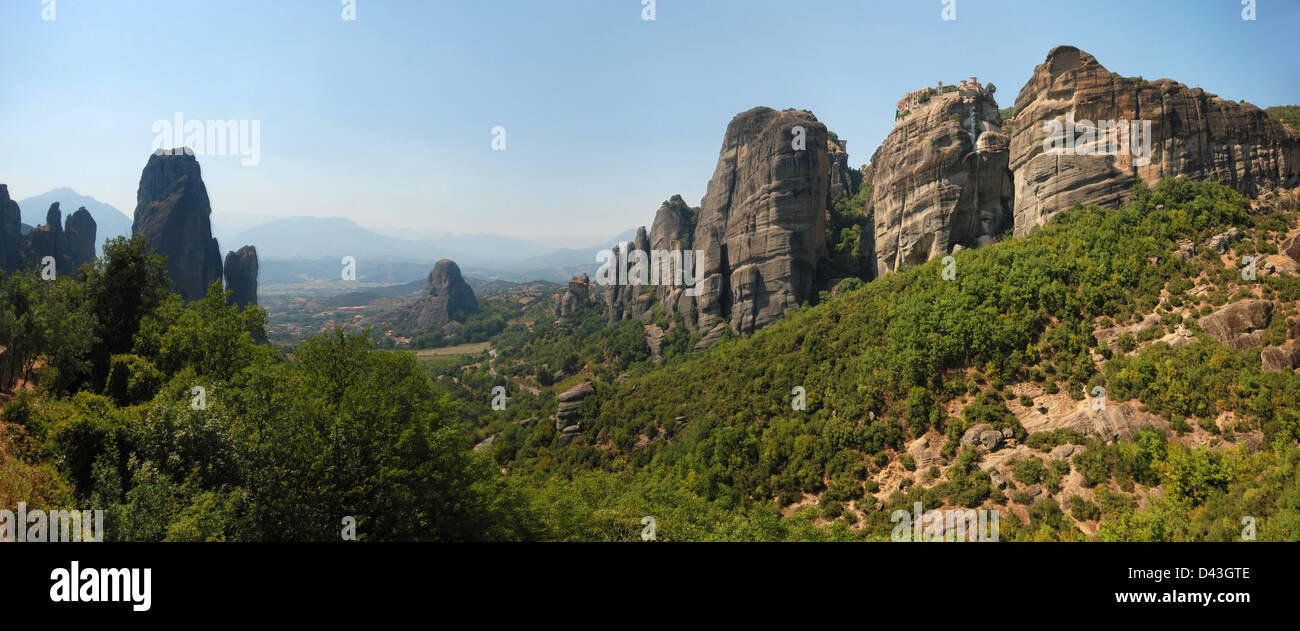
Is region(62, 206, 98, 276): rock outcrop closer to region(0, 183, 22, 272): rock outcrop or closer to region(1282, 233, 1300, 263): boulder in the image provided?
region(0, 183, 22, 272): rock outcrop

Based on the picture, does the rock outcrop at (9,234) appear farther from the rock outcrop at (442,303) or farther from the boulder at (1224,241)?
the boulder at (1224,241)

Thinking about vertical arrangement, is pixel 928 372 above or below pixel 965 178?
below

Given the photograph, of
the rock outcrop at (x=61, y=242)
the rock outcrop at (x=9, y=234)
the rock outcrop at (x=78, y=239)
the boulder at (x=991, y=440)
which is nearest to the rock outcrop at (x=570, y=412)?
the boulder at (x=991, y=440)

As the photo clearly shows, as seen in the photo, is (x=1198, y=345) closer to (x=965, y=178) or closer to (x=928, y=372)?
(x=928, y=372)

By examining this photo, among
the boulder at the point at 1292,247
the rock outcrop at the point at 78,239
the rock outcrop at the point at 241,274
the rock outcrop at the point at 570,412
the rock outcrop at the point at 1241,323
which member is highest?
the rock outcrop at the point at 78,239

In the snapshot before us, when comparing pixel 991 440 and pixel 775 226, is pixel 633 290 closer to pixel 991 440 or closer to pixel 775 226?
pixel 775 226

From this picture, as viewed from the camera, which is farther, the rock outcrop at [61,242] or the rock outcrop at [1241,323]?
the rock outcrop at [61,242]
